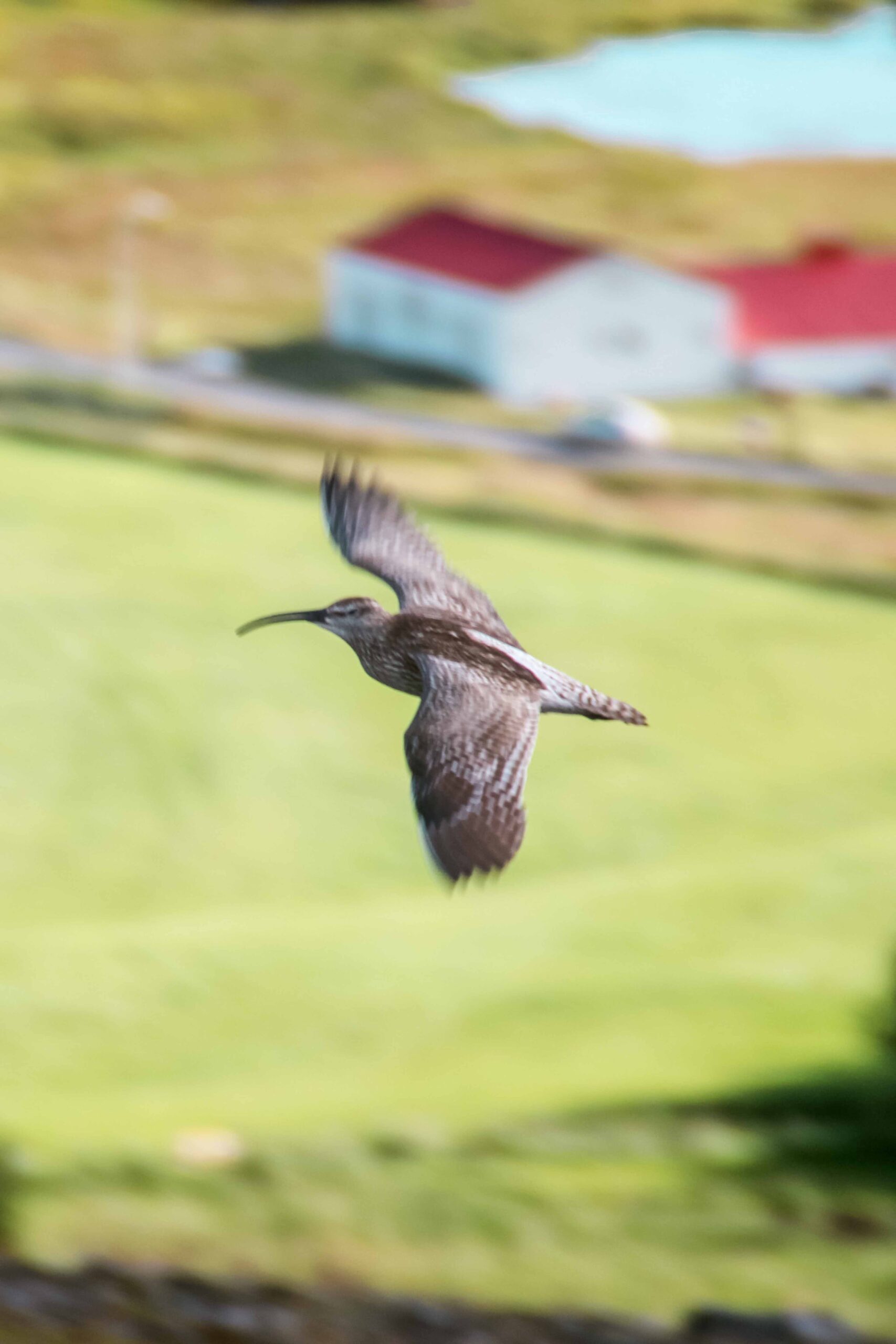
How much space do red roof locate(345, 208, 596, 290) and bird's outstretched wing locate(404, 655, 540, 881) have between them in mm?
64616

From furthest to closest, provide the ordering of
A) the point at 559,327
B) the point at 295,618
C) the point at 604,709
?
the point at 559,327 → the point at 295,618 → the point at 604,709

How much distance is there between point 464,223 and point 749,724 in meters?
41.1

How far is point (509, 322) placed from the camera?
68688 millimetres

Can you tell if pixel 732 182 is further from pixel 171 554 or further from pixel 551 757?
pixel 551 757

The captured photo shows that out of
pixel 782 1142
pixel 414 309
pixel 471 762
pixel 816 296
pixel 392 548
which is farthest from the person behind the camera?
pixel 816 296

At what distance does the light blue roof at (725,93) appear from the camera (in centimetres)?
6981

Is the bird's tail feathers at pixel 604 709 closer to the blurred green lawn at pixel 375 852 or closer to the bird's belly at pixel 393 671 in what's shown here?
the bird's belly at pixel 393 671

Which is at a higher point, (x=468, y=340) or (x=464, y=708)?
(x=468, y=340)

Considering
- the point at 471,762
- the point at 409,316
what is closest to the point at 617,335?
the point at 409,316

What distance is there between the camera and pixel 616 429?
58.8 meters

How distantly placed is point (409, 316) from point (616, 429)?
53.1 feet

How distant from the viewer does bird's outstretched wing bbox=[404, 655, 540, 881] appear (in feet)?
18.5

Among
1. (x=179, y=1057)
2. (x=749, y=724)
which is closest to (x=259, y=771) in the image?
(x=179, y=1057)

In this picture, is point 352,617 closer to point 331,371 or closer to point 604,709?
point 604,709
